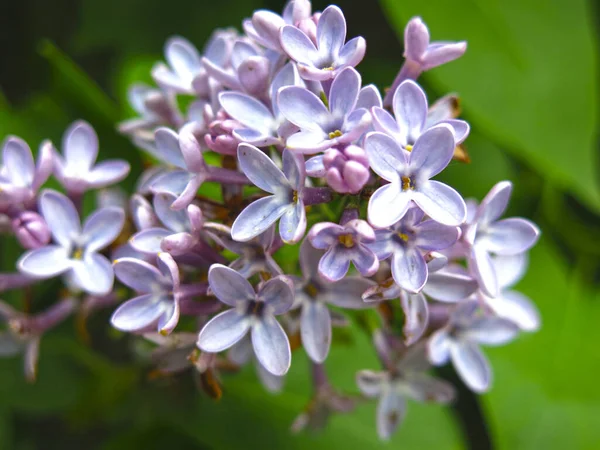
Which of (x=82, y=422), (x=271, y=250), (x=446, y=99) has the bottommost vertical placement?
(x=82, y=422)

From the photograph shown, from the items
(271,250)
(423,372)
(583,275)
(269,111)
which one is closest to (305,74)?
(269,111)

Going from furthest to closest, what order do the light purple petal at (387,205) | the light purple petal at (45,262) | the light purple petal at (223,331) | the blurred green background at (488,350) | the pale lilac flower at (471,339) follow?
1. the blurred green background at (488,350)
2. the pale lilac flower at (471,339)
3. the light purple petal at (45,262)
4. the light purple petal at (223,331)
5. the light purple petal at (387,205)

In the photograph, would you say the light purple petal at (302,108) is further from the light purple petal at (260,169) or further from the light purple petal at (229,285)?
the light purple petal at (229,285)

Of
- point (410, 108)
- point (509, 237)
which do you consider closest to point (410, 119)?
point (410, 108)

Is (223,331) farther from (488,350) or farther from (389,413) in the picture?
(488,350)

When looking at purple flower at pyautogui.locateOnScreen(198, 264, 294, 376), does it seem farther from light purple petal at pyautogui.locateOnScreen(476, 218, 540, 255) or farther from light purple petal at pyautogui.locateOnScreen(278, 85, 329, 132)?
light purple petal at pyautogui.locateOnScreen(476, 218, 540, 255)

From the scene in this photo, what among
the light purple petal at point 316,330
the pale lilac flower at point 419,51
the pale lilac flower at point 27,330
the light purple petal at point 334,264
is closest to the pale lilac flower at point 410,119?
the pale lilac flower at point 419,51

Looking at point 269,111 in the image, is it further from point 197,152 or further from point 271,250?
point 271,250

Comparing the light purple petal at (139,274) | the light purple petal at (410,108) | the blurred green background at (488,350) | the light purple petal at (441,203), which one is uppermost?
the light purple petal at (410,108)
